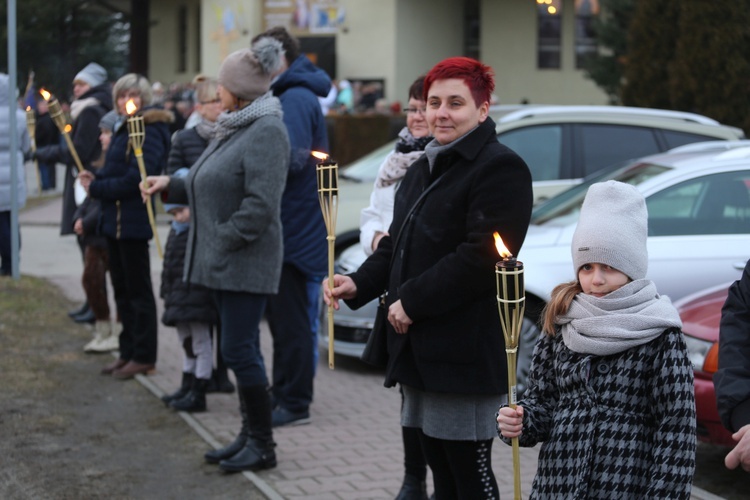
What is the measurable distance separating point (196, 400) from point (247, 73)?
2.28 m

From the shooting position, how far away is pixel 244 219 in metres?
5.70

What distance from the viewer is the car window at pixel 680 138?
10211mm


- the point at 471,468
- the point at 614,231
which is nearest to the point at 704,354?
the point at 471,468

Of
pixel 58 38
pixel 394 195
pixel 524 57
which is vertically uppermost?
pixel 58 38

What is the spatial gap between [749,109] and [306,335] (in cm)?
1479

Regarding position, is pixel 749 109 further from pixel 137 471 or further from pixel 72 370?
pixel 137 471

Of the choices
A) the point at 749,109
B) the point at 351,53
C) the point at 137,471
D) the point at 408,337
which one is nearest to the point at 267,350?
the point at 137,471

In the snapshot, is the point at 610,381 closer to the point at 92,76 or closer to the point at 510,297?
the point at 510,297

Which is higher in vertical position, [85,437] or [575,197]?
[575,197]

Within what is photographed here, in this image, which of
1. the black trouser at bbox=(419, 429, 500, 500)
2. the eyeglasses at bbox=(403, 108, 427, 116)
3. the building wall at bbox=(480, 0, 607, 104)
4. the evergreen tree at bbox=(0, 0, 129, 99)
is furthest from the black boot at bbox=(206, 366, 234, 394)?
the building wall at bbox=(480, 0, 607, 104)

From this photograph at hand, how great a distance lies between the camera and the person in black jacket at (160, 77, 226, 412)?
716cm

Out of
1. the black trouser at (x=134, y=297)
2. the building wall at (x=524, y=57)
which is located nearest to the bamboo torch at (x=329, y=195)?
the black trouser at (x=134, y=297)

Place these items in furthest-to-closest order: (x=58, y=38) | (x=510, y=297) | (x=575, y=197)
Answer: (x=58, y=38) < (x=575, y=197) < (x=510, y=297)

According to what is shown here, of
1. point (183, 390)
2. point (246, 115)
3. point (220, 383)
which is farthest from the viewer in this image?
point (220, 383)
